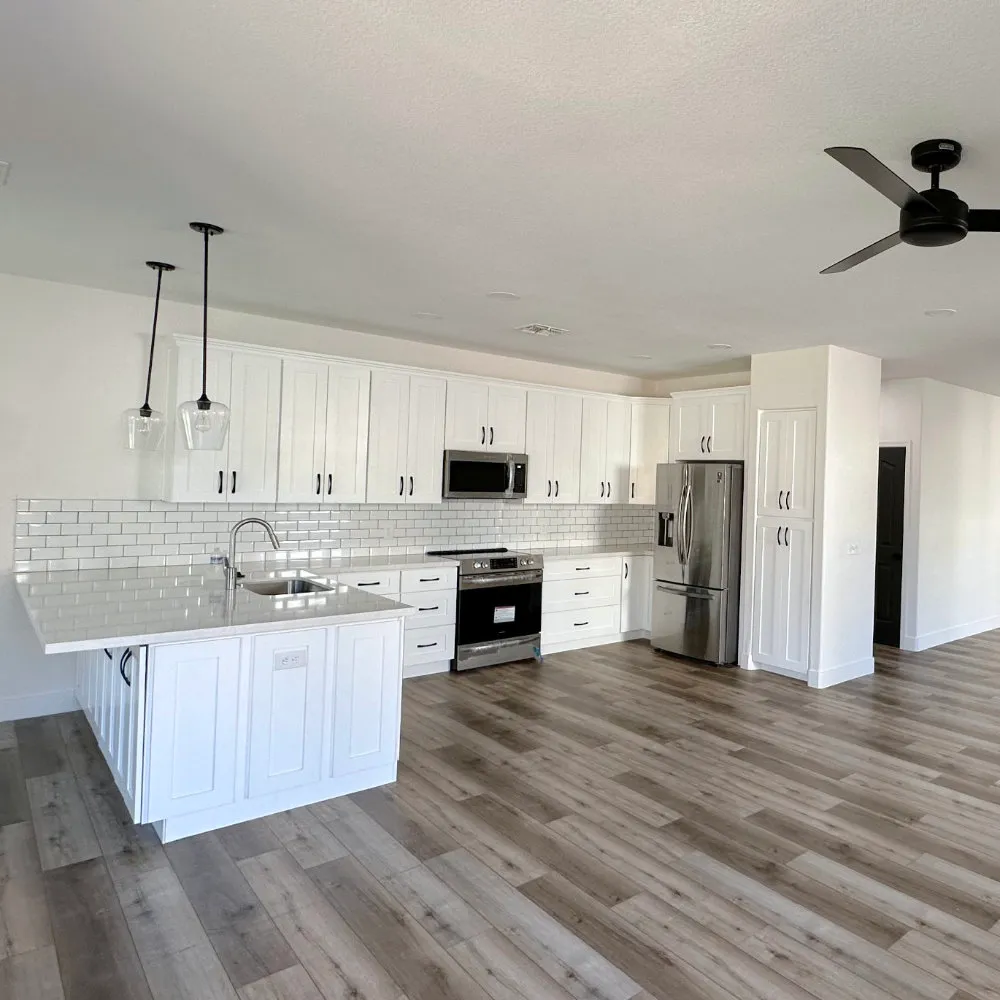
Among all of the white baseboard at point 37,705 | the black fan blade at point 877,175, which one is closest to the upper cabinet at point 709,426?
the black fan blade at point 877,175

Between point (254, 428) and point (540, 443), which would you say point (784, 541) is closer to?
point (540, 443)

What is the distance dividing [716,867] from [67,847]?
2.61m

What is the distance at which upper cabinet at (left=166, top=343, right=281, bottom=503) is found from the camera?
463 cm

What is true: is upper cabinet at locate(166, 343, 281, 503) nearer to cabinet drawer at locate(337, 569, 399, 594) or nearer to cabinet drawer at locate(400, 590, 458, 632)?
cabinet drawer at locate(337, 569, 399, 594)

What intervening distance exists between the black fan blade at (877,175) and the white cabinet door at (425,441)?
13.0 ft

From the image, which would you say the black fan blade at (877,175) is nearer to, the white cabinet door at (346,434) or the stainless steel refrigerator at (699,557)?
the white cabinet door at (346,434)

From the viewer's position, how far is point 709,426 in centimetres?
646

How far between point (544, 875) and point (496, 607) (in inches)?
123

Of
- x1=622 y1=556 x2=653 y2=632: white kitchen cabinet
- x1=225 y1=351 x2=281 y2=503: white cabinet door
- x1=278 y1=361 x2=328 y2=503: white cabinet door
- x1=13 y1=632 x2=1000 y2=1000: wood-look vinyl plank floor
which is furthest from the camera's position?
x1=622 y1=556 x2=653 y2=632: white kitchen cabinet

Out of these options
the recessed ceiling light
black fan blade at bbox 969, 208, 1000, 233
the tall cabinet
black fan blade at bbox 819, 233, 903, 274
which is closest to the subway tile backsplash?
the recessed ceiling light

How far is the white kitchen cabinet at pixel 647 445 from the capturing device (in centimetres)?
708

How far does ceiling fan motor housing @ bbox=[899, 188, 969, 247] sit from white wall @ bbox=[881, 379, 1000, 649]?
5.49 meters

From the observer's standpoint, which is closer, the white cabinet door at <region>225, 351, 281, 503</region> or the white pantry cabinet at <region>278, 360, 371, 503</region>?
the white cabinet door at <region>225, 351, 281, 503</region>

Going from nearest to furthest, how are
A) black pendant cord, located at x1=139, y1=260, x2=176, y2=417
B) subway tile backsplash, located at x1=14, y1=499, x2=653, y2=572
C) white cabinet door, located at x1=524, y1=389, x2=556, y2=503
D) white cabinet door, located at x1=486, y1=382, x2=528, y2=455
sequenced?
black pendant cord, located at x1=139, y1=260, x2=176, y2=417 → subway tile backsplash, located at x1=14, y1=499, x2=653, y2=572 → white cabinet door, located at x1=486, y1=382, x2=528, y2=455 → white cabinet door, located at x1=524, y1=389, x2=556, y2=503
